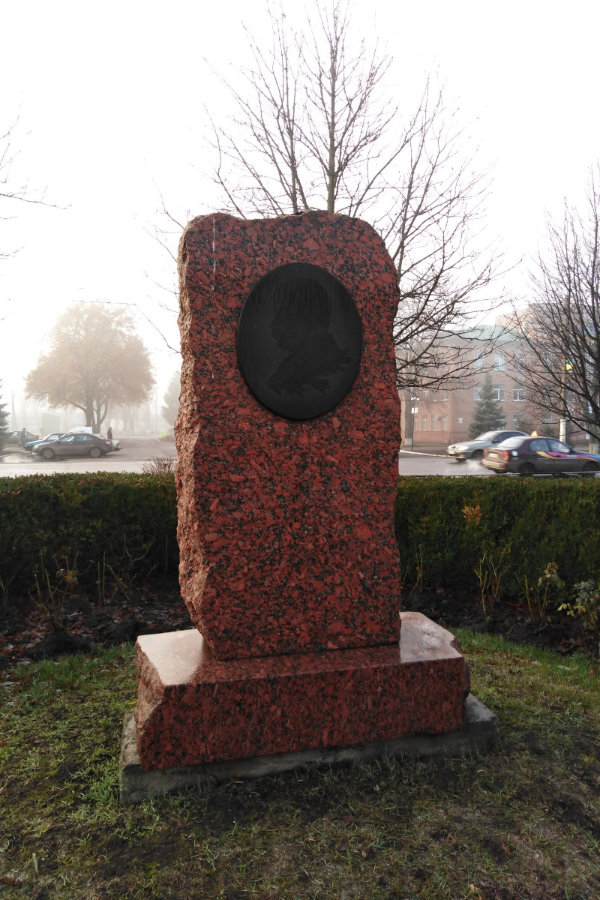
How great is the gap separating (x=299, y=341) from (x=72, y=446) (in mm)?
26843

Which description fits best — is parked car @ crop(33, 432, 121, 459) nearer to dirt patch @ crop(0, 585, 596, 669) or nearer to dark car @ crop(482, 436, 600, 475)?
dark car @ crop(482, 436, 600, 475)

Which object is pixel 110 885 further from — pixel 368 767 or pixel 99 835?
pixel 368 767

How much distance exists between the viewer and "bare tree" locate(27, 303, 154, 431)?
124ft

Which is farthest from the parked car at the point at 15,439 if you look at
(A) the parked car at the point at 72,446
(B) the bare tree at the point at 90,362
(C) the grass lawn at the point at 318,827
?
(C) the grass lawn at the point at 318,827

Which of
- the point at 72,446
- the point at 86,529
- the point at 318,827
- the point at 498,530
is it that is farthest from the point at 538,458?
the point at 72,446

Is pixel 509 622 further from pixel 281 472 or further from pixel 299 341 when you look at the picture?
pixel 299 341

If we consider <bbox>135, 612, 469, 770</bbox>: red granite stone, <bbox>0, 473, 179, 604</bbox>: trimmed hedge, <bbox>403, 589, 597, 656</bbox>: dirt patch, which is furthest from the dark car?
<bbox>135, 612, 469, 770</bbox>: red granite stone

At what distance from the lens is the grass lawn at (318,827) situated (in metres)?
1.99

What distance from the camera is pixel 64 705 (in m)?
3.38

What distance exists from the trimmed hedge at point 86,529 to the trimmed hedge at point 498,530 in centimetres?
239

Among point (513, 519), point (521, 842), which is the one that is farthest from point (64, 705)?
point (513, 519)

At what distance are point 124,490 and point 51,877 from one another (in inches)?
155

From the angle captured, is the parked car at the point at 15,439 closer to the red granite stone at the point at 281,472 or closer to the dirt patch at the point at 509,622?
the dirt patch at the point at 509,622

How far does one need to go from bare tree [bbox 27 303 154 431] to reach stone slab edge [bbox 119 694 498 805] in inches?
1488
